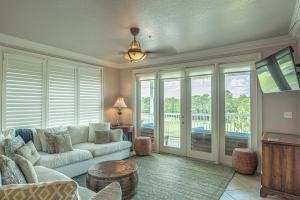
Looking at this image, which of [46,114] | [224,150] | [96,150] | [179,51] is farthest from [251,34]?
[46,114]

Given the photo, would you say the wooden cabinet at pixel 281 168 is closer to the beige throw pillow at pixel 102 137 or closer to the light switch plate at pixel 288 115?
the light switch plate at pixel 288 115

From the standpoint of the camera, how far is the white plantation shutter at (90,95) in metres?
4.74

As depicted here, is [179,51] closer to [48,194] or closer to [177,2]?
[177,2]

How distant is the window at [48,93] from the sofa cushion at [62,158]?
100 cm

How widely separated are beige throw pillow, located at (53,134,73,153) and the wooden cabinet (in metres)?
3.36

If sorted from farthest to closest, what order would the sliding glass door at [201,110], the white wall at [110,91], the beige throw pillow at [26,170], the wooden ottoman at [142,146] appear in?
the white wall at [110,91]
the wooden ottoman at [142,146]
the sliding glass door at [201,110]
the beige throw pillow at [26,170]

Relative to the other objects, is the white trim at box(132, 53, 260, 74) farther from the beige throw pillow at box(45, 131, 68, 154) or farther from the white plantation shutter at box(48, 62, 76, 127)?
the beige throw pillow at box(45, 131, 68, 154)

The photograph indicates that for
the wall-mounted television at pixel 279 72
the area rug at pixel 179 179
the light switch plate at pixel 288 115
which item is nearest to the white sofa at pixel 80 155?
the area rug at pixel 179 179

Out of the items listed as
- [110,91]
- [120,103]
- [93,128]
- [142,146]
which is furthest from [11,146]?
[110,91]

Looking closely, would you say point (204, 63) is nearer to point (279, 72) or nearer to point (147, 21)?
point (279, 72)

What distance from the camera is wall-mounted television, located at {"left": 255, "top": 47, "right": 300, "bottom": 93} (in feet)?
8.44

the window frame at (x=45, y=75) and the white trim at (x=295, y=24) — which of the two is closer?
the white trim at (x=295, y=24)

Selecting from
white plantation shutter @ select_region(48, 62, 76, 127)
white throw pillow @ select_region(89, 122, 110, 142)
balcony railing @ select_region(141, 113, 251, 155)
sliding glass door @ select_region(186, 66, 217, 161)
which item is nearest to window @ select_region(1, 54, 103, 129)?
white plantation shutter @ select_region(48, 62, 76, 127)

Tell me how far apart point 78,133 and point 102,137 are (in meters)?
0.57
